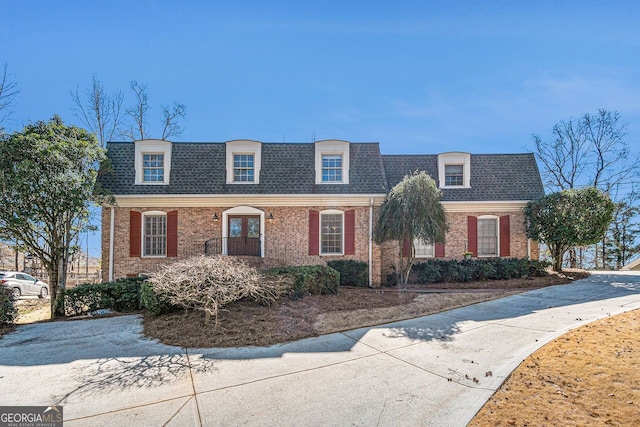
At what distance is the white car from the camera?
51.1ft

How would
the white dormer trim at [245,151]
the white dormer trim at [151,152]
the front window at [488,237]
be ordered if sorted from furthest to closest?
1. the front window at [488,237]
2. the white dormer trim at [245,151]
3. the white dormer trim at [151,152]

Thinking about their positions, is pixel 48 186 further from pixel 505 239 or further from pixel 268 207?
pixel 505 239

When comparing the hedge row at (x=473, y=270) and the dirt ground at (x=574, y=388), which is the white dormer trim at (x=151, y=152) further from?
the dirt ground at (x=574, y=388)

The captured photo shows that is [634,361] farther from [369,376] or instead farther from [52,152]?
[52,152]

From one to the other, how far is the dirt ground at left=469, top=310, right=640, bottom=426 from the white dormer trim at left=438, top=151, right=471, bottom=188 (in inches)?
384

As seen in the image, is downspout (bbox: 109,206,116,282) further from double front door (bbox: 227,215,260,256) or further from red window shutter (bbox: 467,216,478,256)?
red window shutter (bbox: 467,216,478,256)

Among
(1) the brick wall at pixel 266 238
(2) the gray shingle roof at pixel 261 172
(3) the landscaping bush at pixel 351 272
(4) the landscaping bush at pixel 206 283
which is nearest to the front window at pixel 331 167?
(2) the gray shingle roof at pixel 261 172

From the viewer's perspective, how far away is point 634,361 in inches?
191

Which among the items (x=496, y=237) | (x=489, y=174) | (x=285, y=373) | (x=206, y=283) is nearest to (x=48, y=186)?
(x=206, y=283)

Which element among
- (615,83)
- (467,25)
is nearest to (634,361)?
(467,25)

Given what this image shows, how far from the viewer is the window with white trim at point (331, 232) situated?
13.7 m

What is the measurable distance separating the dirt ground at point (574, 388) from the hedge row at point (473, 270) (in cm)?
726

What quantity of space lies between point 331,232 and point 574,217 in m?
9.49

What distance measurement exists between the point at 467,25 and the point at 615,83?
513 centimetres
